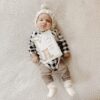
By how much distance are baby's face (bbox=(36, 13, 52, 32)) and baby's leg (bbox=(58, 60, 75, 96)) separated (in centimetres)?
16

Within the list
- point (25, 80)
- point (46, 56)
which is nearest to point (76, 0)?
point (46, 56)

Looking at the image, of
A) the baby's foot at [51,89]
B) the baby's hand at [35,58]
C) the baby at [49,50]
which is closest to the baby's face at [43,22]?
the baby at [49,50]

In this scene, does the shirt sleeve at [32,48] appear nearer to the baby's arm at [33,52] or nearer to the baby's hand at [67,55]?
the baby's arm at [33,52]

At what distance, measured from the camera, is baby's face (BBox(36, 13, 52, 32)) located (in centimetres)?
121

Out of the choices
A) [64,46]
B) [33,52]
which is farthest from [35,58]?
[64,46]

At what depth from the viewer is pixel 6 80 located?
125 centimetres

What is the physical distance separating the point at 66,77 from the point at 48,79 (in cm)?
7

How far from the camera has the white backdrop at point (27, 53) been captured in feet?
3.98

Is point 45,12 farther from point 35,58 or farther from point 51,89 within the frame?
point 51,89

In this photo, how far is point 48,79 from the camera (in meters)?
1.20

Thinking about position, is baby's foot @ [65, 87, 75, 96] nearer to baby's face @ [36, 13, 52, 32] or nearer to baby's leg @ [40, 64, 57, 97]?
baby's leg @ [40, 64, 57, 97]

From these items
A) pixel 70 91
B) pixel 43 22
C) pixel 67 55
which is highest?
pixel 43 22

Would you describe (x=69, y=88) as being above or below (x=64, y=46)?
below

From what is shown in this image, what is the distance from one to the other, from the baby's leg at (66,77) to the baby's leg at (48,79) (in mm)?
45
